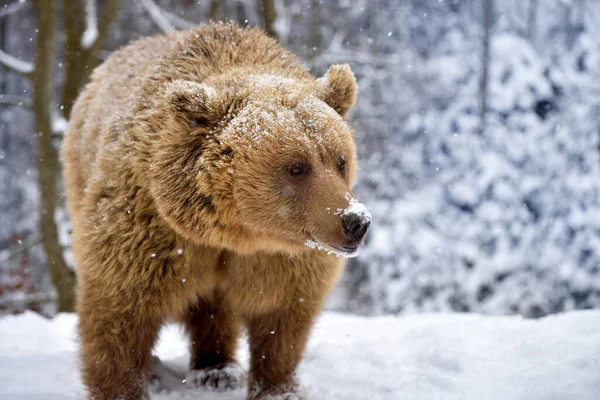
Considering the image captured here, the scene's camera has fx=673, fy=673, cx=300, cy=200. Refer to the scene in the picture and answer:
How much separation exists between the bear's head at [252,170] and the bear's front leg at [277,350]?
65 cm

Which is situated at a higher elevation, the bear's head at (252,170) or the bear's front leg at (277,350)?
the bear's head at (252,170)

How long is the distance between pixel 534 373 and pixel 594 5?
6.90m

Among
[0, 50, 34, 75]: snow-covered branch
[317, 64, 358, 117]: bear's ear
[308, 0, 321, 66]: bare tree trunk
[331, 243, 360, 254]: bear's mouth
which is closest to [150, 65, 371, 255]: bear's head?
[331, 243, 360, 254]: bear's mouth

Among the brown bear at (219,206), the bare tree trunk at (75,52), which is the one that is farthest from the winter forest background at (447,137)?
the brown bear at (219,206)

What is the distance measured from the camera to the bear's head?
3.32 metres

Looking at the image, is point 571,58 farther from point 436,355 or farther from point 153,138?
point 153,138

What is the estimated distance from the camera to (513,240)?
8906 mm

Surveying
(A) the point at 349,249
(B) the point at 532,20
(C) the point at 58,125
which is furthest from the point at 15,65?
(B) the point at 532,20

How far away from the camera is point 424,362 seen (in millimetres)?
4469

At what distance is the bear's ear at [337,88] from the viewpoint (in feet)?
12.3

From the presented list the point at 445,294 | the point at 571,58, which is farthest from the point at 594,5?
the point at 445,294

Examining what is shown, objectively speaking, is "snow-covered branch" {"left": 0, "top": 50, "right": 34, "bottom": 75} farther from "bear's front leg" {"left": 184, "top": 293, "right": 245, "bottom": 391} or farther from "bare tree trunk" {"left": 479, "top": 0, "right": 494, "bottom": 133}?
"bare tree trunk" {"left": 479, "top": 0, "right": 494, "bottom": 133}

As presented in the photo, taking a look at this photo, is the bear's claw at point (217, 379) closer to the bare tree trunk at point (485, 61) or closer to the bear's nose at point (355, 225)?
the bear's nose at point (355, 225)

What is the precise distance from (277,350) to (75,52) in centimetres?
534
